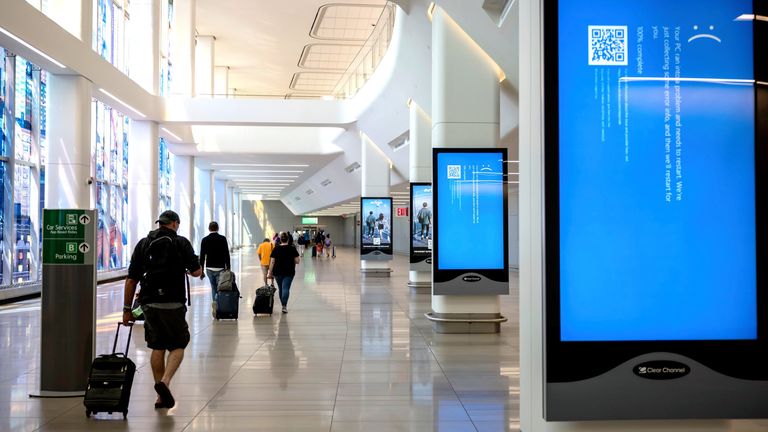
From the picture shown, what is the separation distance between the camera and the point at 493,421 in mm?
5766

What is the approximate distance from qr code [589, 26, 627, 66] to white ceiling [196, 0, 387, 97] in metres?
25.7

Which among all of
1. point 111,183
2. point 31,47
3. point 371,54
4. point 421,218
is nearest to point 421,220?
point 421,218

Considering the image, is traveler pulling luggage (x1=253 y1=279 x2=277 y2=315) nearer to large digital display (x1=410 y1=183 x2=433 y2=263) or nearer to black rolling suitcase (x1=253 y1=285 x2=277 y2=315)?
black rolling suitcase (x1=253 y1=285 x2=277 y2=315)

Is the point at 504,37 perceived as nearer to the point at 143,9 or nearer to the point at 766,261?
the point at 766,261

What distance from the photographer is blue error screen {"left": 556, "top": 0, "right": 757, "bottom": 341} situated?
351 centimetres

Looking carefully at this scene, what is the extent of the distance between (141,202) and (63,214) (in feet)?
66.0

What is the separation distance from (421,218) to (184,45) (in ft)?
59.7

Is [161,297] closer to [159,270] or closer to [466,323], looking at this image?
[159,270]

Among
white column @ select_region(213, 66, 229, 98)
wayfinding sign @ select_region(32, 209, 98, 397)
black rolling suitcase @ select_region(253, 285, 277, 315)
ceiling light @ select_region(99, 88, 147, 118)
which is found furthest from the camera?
white column @ select_region(213, 66, 229, 98)

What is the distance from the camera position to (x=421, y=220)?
1772 centimetres

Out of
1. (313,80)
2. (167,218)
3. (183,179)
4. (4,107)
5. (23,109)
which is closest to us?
(167,218)

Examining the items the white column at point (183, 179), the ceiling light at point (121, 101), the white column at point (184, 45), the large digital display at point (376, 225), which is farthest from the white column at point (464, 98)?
the white column at point (183, 179)

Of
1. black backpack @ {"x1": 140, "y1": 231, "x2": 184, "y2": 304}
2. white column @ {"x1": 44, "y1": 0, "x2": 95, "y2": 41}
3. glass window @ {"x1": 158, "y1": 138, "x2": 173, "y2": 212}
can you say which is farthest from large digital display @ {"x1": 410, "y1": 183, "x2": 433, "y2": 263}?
glass window @ {"x1": 158, "y1": 138, "x2": 173, "y2": 212}

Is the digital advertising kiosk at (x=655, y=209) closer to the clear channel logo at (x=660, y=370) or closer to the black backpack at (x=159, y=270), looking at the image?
the clear channel logo at (x=660, y=370)
